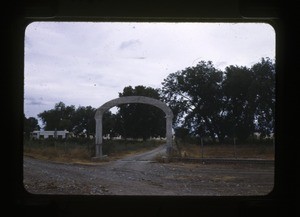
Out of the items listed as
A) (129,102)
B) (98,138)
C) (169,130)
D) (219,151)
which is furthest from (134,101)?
(219,151)

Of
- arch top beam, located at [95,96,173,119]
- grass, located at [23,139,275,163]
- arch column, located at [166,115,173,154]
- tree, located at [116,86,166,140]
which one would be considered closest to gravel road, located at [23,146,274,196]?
grass, located at [23,139,275,163]

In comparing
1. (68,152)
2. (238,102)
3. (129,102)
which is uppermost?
(129,102)

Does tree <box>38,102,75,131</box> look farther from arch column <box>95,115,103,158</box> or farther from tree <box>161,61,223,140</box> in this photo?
tree <box>161,61,223,140</box>

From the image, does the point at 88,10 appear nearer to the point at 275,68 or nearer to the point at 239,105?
the point at 275,68

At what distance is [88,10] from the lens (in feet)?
9.89

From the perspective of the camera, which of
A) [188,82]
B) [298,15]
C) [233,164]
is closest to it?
[298,15]

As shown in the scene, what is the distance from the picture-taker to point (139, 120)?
19.2 metres

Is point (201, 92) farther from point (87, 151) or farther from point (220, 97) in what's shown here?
point (87, 151)

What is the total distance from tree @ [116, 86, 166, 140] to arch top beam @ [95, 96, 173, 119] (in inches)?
32.5

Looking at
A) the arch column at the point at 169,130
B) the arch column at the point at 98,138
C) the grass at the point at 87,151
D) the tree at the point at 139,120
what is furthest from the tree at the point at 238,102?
the arch column at the point at 98,138

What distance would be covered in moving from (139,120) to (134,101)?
11.7ft

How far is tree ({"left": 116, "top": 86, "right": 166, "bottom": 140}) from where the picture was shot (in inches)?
746
